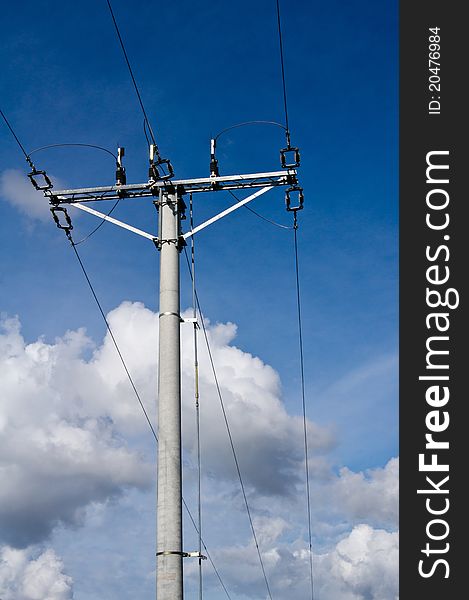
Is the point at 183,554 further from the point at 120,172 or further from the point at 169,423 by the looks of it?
the point at 120,172

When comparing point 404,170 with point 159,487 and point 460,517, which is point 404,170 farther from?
point 159,487

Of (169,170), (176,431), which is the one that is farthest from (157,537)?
(169,170)

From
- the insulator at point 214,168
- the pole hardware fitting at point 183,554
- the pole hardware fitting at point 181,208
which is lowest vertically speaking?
the pole hardware fitting at point 183,554

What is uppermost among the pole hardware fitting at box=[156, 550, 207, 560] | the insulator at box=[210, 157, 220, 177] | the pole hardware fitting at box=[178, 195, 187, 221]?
the insulator at box=[210, 157, 220, 177]

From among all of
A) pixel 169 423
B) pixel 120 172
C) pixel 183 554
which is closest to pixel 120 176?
pixel 120 172

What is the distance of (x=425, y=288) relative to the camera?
1653 centimetres

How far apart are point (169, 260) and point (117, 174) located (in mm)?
3415

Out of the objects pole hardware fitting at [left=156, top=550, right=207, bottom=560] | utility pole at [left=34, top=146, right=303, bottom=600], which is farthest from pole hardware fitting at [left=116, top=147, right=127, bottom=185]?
pole hardware fitting at [left=156, top=550, right=207, bottom=560]

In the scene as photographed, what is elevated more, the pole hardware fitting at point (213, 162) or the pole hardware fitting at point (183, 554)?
the pole hardware fitting at point (213, 162)

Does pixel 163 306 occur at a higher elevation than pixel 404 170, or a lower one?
lower

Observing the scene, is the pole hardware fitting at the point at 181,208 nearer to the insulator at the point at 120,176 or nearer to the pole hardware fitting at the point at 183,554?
the insulator at the point at 120,176

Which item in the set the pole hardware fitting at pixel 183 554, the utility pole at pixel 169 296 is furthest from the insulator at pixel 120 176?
the pole hardware fitting at pixel 183 554

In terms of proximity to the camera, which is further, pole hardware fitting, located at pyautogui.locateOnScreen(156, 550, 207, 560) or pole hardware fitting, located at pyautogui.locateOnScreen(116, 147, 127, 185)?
pole hardware fitting, located at pyautogui.locateOnScreen(116, 147, 127, 185)

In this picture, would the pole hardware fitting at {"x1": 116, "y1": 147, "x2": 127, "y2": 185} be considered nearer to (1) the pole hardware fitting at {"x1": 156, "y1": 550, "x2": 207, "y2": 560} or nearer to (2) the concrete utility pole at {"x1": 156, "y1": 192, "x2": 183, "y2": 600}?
(2) the concrete utility pole at {"x1": 156, "y1": 192, "x2": 183, "y2": 600}
